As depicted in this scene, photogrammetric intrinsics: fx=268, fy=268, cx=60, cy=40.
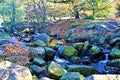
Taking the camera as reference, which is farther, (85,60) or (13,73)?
(85,60)

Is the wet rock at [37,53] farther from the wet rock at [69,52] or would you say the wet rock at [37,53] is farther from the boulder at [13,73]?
the boulder at [13,73]

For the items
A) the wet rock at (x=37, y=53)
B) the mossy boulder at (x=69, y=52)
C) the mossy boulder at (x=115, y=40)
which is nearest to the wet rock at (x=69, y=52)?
the mossy boulder at (x=69, y=52)

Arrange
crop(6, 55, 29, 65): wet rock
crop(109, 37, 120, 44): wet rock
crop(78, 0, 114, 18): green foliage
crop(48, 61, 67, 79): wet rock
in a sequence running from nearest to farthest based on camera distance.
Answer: crop(48, 61, 67, 79): wet rock
crop(6, 55, 29, 65): wet rock
crop(109, 37, 120, 44): wet rock
crop(78, 0, 114, 18): green foliage

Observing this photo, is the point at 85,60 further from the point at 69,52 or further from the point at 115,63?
the point at 115,63

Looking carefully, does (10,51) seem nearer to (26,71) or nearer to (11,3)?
(26,71)

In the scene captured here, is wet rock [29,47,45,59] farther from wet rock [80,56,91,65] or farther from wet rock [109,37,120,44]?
wet rock [109,37,120,44]

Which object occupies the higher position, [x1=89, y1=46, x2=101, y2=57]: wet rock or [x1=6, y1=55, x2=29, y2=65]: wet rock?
[x1=6, y1=55, x2=29, y2=65]: wet rock

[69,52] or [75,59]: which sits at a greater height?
[69,52]

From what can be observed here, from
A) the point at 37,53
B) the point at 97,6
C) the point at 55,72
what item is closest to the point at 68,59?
the point at 37,53

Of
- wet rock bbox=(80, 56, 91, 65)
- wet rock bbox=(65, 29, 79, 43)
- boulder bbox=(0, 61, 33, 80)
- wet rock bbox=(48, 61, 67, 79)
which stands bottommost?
A: wet rock bbox=(65, 29, 79, 43)

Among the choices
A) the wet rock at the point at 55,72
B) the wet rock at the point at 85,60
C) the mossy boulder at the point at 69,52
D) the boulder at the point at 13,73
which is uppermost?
the boulder at the point at 13,73

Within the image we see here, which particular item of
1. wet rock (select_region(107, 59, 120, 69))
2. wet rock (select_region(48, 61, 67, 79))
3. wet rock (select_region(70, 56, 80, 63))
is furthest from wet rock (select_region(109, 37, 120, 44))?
wet rock (select_region(48, 61, 67, 79))

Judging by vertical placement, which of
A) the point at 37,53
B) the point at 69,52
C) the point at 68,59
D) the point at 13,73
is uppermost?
the point at 13,73

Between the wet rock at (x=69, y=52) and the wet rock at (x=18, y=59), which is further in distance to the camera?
the wet rock at (x=69, y=52)
